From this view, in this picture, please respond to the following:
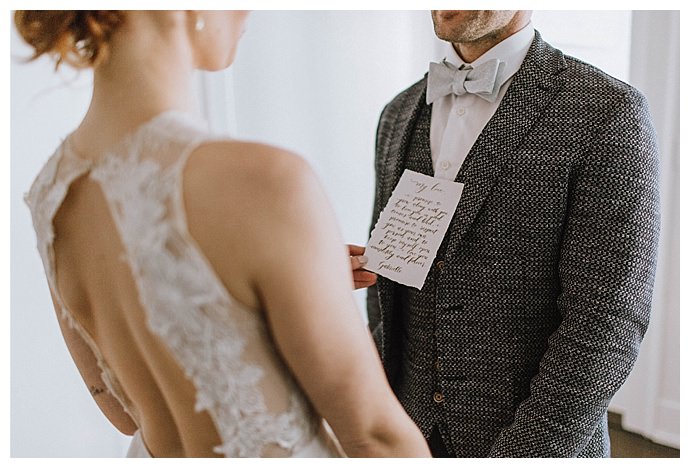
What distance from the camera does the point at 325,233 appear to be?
0.65m

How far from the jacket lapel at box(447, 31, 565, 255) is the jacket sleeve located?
0.39ft

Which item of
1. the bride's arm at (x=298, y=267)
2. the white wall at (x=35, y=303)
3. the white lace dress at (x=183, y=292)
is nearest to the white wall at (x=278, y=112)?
the white wall at (x=35, y=303)

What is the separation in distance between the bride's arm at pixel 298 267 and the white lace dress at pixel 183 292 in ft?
0.08

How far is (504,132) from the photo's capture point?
3.86 feet

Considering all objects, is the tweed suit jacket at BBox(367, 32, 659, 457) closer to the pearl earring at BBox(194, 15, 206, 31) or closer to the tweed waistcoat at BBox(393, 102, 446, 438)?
the tweed waistcoat at BBox(393, 102, 446, 438)

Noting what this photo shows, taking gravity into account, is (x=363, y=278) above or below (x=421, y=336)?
above

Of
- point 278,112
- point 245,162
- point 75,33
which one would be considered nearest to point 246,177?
point 245,162

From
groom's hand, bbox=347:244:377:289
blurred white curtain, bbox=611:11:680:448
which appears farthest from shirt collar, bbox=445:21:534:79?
blurred white curtain, bbox=611:11:680:448

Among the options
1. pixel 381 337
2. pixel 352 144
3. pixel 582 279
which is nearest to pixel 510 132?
pixel 582 279

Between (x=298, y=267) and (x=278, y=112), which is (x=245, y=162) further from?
(x=278, y=112)

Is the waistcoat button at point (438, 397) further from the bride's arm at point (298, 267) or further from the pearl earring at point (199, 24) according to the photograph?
the pearl earring at point (199, 24)

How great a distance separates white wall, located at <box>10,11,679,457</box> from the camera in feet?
6.06

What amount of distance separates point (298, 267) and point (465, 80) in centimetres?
76

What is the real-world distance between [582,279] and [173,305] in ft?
2.26
